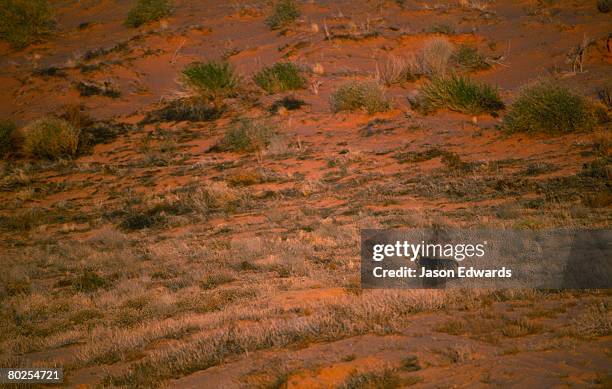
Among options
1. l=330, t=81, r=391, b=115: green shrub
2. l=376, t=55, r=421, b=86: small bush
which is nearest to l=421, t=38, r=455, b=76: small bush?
l=376, t=55, r=421, b=86: small bush

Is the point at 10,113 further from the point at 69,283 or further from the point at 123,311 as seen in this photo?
the point at 123,311

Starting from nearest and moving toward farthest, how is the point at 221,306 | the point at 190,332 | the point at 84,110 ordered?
the point at 190,332
the point at 221,306
the point at 84,110

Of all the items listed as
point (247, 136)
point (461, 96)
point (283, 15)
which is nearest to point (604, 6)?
point (461, 96)

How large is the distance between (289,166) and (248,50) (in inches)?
629

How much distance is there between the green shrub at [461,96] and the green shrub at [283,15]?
1726 cm

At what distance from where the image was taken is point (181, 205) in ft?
50.0

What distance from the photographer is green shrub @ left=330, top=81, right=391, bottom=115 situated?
20.8 m

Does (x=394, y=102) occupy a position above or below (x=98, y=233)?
above

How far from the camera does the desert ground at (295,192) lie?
5.13 metres

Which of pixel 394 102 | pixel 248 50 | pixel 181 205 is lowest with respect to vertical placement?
pixel 181 205

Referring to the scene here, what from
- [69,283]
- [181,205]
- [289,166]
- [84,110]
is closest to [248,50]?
[84,110]

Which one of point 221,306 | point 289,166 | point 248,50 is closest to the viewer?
point 221,306

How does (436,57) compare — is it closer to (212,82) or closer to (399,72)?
(399,72)

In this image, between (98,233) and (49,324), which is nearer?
(49,324)
